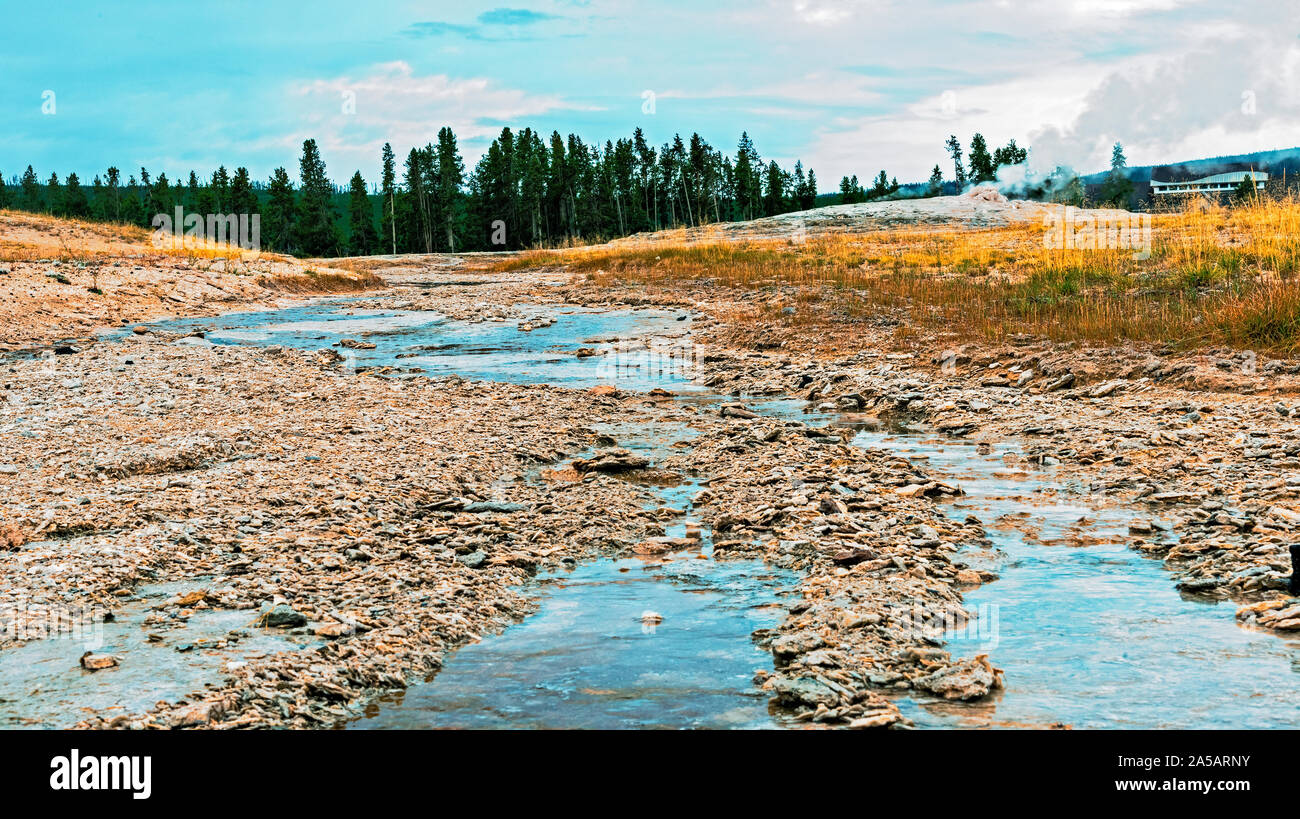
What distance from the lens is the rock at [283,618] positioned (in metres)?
5.08

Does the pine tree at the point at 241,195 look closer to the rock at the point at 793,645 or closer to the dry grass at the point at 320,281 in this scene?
the dry grass at the point at 320,281

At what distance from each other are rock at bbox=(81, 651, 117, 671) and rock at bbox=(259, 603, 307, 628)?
709 mm

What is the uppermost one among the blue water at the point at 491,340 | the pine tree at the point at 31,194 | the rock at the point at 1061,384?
the pine tree at the point at 31,194

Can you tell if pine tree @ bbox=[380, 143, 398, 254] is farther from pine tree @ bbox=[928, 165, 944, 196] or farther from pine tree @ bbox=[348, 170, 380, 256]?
pine tree @ bbox=[928, 165, 944, 196]

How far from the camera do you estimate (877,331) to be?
1719cm

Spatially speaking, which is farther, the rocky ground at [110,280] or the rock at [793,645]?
the rocky ground at [110,280]

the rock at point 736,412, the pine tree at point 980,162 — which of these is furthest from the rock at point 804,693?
the pine tree at point 980,162

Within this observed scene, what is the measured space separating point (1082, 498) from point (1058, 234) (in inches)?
1083

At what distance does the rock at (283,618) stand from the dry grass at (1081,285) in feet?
36.0

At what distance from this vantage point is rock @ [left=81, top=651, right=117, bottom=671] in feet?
14.6

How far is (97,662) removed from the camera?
449cm

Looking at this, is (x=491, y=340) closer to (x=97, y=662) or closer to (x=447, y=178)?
(x=97, y=662)

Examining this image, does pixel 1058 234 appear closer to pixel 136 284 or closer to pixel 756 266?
pixel 756 266
